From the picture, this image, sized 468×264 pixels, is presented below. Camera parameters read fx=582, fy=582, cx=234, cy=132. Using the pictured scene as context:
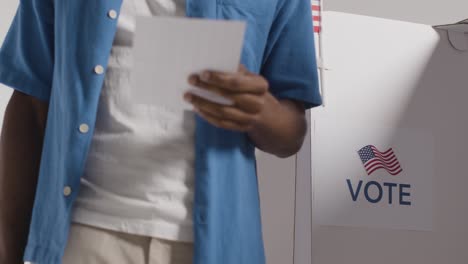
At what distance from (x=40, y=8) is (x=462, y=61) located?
124 cm

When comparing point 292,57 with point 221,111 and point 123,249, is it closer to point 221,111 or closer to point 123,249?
point 221,111

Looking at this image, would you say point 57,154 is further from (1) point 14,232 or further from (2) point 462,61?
(2) point 462,61

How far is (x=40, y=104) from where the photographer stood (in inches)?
29.0

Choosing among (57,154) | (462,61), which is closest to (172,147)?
(57,154)

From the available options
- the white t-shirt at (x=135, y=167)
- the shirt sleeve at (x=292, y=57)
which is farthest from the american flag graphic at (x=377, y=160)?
the white t-shirt at (x=135, y=167)

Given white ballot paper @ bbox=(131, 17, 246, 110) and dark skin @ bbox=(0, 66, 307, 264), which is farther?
dark skin @ bbox=(0, 66, 307, 264)

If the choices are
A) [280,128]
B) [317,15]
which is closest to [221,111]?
[280,128]

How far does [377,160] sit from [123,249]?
0.98m

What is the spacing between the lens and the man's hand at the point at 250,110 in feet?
1.84

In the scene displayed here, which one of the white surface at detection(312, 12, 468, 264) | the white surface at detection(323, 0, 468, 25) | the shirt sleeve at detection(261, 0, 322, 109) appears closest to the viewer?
the shirt sleeve at detection(261, 0, 322, 109)

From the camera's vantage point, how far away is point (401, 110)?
1546 millimetres

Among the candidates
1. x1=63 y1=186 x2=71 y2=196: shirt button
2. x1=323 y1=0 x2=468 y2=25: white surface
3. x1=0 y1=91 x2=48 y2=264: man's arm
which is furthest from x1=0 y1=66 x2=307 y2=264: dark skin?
x1=323 y1=0 x2=468 y2=25: white surface

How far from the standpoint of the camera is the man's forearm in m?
0.66

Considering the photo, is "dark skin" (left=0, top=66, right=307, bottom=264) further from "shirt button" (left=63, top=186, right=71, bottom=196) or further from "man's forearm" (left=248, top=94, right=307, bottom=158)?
"shirt button" (left=63, top=186, right=71, bottom=196)
